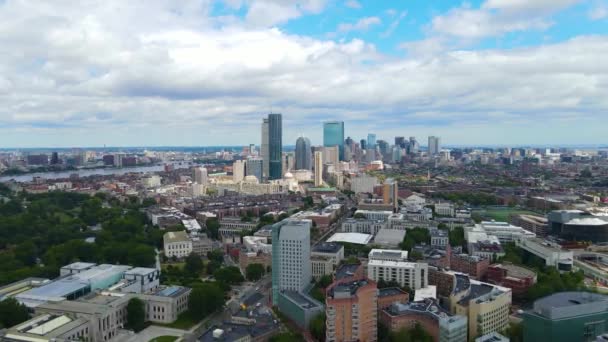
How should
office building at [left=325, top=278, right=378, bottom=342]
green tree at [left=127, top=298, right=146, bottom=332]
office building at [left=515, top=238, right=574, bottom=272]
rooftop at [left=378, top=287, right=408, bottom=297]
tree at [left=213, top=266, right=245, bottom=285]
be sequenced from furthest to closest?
office building at [left=515, top=238, right=574, bottom=272] < tree at [left=213, top=266, right=245, bottom=285] < rooftop at [left=378, top=287, right=408, bottom=297] < green tree at [left=127, top=298, right=146, bottom=332] < office building at [left=325, top=278, right=378, bottom=342]

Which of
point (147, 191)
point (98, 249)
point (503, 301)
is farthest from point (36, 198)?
point (503, 301)

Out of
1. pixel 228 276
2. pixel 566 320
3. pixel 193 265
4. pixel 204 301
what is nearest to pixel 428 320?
pixel 566 320

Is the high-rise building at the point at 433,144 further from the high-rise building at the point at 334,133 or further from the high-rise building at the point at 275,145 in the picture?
the high-rise building at the point at 275,145

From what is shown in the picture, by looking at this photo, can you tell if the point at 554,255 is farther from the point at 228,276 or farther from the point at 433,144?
the point at 433,144

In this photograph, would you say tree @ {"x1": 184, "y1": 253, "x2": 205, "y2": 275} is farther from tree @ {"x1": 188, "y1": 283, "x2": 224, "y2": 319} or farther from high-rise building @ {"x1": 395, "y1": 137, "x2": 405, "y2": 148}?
high-rise building @ {"x1": 395, "y1": 137, "x2": 405, "y2": 148}

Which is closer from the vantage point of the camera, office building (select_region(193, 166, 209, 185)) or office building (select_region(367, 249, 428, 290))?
office building (select_region(367, 249, 428, 290))

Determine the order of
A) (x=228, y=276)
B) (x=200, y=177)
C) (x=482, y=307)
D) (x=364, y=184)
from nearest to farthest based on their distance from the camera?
(x=482, y=307)
(x=228, y=276)
(x=364, y=184)
(x=200, y=177)

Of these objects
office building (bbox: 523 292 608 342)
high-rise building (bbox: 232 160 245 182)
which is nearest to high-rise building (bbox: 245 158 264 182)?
high-rise building (bbox: 232 160 245 182)

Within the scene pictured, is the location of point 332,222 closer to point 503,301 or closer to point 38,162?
point 503,301
